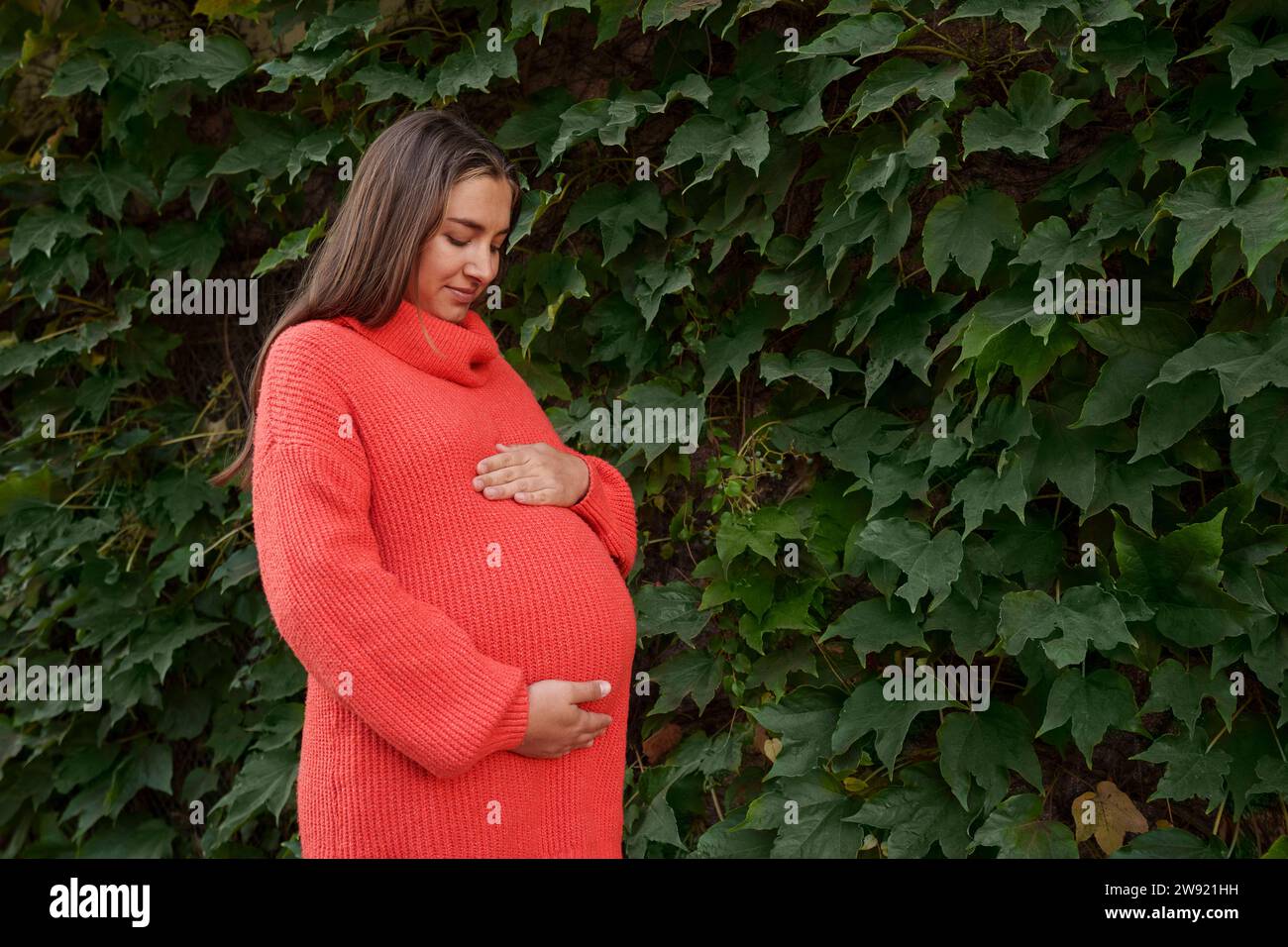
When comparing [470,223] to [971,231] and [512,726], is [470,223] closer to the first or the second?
[512,726]

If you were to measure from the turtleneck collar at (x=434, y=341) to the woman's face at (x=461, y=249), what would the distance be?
2 centimetres

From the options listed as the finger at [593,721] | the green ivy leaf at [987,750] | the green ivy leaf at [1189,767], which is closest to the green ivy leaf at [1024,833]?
the green ivy leaf at [987,750]

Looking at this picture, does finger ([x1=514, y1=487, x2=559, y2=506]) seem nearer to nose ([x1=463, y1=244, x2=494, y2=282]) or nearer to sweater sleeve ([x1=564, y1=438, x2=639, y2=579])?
sweater sleeve ([x1=564, y1=438, x2=639, y2=579])

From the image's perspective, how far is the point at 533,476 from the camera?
1.38 meters

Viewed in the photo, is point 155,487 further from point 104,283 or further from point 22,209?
point 22,209

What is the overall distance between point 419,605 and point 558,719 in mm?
205

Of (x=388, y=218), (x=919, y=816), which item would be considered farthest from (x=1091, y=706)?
(x=388, y=218)

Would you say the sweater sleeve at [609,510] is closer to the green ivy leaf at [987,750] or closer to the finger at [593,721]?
the finger at [593,721]

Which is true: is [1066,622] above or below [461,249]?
below

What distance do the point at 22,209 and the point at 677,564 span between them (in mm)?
1834

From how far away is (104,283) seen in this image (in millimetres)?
2781

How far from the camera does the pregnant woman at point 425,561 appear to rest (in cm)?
118

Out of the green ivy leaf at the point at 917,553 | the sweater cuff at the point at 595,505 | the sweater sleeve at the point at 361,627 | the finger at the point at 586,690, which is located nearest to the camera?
the sweater sleeve at the point at 361,627

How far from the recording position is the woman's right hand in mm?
1257
